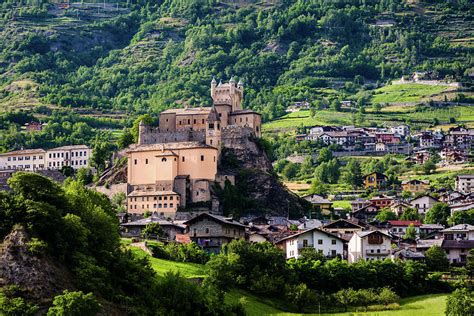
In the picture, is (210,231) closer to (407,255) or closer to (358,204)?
(407,255)

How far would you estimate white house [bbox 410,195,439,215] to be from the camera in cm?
13838

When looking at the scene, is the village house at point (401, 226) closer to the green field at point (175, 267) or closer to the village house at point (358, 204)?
the village house at point (358, 204)

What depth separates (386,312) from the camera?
274 ft

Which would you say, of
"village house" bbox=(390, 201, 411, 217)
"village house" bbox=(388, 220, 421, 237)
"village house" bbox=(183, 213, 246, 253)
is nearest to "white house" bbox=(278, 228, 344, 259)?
"village house" bbox=(183, 213, 246, 253)

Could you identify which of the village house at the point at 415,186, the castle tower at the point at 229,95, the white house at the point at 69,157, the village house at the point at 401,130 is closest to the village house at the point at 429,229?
the castle tower at the point at 229,95

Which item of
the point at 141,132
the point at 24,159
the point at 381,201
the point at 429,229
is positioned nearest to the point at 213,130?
the point at 141,132

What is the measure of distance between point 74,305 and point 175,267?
21.6 meters

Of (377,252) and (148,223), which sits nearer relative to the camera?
(377,252)

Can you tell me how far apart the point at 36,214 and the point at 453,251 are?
44.6 m

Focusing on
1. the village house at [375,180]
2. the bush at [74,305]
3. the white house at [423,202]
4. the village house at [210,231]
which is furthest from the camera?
the village house at [375,180]

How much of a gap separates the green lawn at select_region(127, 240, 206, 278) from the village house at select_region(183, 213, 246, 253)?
12467 mm

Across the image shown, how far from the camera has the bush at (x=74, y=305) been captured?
64375 millimetres

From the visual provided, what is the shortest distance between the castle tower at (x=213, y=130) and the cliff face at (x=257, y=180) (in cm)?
249

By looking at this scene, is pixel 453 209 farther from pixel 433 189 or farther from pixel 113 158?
pixel 113 158
